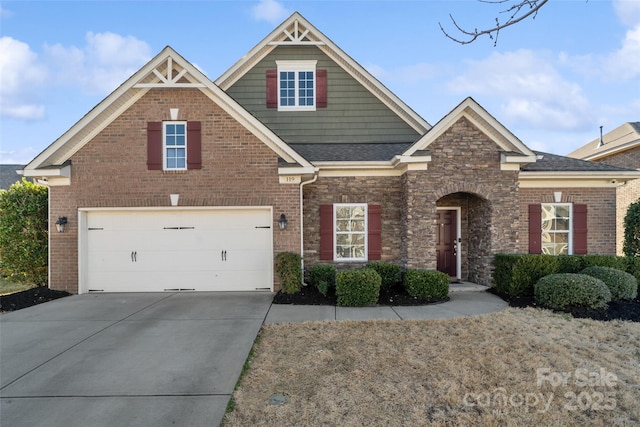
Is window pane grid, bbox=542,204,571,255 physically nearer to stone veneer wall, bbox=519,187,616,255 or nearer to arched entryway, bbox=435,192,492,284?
stone veneer wall, bbox=519,187,616,255

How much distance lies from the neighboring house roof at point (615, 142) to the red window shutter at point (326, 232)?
17.0 meters

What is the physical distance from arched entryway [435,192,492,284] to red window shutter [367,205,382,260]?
6.73 ft

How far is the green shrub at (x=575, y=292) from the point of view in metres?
7.04

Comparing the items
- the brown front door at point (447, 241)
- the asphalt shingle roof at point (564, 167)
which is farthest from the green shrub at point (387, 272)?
the asphalt shingle roof at point (564, 167)

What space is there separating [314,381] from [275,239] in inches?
202

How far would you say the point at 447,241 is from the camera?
10.6m

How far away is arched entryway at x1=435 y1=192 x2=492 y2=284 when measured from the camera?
32.0 ft

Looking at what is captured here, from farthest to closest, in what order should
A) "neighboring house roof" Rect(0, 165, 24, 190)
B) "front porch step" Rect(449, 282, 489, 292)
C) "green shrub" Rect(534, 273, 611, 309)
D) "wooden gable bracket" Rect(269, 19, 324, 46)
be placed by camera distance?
1. "neighboring house roof" Rect(0, 165, 24, 190)
2. "wooden gable bracket" Rect(269, 19, 324, 46)
3. "front porch step" Rect(449, 282, 489, 292)
4. "green shrub" Rect(534, 273, 611, 309)

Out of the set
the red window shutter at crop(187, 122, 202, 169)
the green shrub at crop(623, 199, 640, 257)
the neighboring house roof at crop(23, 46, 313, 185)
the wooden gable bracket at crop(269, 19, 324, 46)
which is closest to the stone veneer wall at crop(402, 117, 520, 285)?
the neighboring house roof at crop(23, 46, 313, 185)

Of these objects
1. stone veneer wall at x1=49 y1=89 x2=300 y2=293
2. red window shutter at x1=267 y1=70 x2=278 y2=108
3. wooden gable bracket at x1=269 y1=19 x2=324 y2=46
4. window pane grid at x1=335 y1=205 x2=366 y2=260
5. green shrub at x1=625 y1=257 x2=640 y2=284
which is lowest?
green shrub at x1=625 y1=257 x2=640 y2=284

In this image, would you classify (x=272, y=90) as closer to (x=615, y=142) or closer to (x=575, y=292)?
(x=575, y=292)

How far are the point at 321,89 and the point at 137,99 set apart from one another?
5.68 metres

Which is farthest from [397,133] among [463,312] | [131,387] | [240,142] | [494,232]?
[131,387]

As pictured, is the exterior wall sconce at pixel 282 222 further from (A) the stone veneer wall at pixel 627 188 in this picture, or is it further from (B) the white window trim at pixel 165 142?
(A) the stone veneer wall at pixel 627 188
